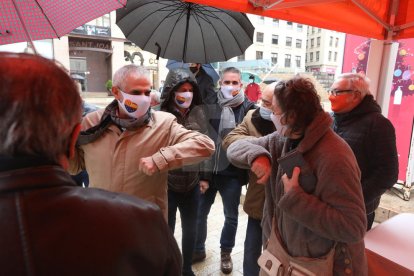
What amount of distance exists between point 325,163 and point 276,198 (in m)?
0.38

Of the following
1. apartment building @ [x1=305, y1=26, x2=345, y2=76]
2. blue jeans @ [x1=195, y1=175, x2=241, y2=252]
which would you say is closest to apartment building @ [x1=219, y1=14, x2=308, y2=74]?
apartment building @ [x1=305, y1=26, x2=345, y2=76]

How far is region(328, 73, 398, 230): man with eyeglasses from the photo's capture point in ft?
6.72

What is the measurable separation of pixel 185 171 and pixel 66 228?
163cm

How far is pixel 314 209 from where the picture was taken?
1.28 meters

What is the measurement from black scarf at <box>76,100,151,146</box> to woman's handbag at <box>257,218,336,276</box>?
0.95m

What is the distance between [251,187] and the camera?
7.31 feet

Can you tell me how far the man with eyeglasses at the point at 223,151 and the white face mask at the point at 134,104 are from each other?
0.99 metres

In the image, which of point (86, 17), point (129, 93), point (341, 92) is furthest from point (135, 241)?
point (341, 92)

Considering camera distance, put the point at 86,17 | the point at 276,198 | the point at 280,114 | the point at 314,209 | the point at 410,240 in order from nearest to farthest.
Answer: the point at 314,209 → the point at 280,114 → the point at 276,198 → the point at 86,17 → the point at 410,240

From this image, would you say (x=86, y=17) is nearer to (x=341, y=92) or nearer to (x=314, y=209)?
(x=314, y=209)

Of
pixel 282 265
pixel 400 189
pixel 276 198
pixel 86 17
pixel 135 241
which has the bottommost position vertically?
pixel 400 189

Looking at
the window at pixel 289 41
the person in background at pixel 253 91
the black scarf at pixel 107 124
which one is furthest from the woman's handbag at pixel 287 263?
the window at pixel 289 41

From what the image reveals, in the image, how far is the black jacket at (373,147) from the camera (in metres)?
2.04

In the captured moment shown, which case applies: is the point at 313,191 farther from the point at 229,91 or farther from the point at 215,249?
the point at 215,249
